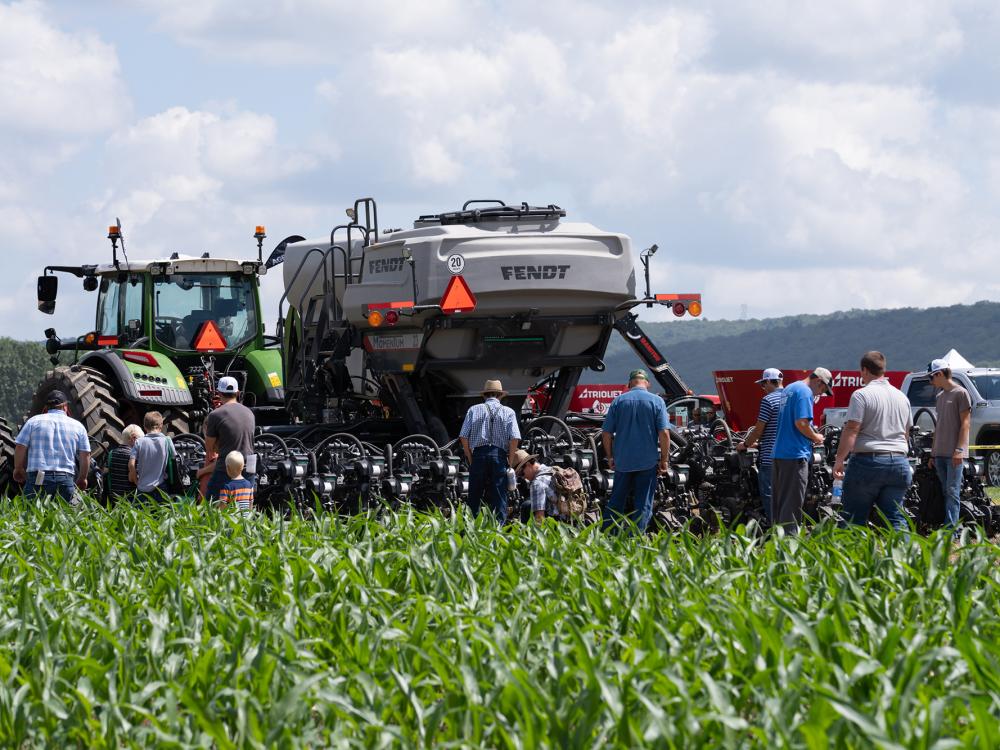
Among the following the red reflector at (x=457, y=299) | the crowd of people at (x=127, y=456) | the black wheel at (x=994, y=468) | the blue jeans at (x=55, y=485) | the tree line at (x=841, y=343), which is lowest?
the black wheel at (x=994, y=468)

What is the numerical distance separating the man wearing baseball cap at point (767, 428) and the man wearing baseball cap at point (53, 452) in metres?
4.85

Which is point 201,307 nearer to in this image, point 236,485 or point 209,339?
point 209,339

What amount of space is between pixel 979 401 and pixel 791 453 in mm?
10161

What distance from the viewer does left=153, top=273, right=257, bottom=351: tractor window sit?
1394 centimetres

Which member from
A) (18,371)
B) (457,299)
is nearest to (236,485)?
(457,299)

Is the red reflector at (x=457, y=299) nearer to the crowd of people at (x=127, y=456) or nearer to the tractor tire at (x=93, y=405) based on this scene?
the crowd of people at (x=127, y=456)

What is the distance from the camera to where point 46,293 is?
13.5 meters

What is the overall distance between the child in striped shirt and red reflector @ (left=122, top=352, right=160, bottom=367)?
10.5 feet

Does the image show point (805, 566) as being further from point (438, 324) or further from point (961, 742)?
point (438, 324)

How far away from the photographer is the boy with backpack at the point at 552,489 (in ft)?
35.1

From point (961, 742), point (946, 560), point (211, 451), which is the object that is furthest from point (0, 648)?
point (211, 451)

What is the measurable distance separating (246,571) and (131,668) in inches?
61.4

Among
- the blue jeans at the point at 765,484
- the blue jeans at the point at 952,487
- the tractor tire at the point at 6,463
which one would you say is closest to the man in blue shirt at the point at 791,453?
the blue jeans at the point at 765,484

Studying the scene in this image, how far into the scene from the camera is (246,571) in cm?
606
